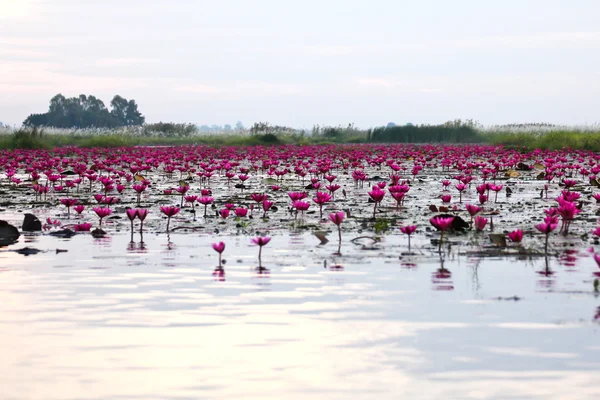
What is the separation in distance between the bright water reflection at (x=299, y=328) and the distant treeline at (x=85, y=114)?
108 meters

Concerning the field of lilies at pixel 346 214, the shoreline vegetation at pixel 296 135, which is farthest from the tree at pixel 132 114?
the field of lilies at pixel 346 214

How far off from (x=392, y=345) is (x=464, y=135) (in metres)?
53.2

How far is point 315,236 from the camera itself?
29.6 ft

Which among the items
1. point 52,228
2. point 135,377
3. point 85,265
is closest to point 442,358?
point 135,377

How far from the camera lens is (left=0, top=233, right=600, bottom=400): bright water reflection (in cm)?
394

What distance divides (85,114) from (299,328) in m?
114

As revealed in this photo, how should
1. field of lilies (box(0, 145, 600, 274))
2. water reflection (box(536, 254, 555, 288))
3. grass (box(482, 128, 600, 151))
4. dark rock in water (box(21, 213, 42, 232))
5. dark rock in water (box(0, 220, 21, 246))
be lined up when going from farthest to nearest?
grass (box(482, 128, 600, 151))
dark rock in water (box(21, 213, 42, 232))
dark rock in water (box(0, 220, 21, 246))
field of lilies (box(0, 145, 600, 274))
water reflection (box(536, 254, 555, 288))

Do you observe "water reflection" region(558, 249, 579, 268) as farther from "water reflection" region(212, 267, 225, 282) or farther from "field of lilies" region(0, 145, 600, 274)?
"water reflection" region(212, 267, 225, 282)

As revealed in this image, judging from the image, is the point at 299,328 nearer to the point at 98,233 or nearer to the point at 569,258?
the point at 569,258

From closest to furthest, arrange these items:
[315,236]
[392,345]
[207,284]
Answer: [392,345] < [207,284] < [315,236]

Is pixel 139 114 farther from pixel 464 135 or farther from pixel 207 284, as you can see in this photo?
pixel 207 284

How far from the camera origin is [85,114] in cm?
11494

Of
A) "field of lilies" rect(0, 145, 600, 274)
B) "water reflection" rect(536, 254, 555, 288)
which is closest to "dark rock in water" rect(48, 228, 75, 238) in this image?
"field of lilies" rect(0, 145, 600, 274)

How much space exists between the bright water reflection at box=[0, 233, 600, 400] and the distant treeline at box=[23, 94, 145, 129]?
10842 cm
